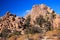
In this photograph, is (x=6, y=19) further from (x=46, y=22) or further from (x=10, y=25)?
(x=46, y=22)

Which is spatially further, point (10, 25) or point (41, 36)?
point (10, 25)

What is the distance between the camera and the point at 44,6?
333ft

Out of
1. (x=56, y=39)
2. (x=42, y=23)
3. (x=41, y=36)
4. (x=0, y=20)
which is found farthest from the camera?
(x=0, y=20)

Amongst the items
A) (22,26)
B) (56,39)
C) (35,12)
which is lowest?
(56,39)

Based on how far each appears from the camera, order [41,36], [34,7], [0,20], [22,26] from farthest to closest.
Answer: [34,7] < [0,20] < [22,26] < [41,36]

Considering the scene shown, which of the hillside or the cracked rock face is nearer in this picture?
the hillside

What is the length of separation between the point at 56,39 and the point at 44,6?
81.4 metres

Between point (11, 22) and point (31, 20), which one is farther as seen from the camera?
point (31, 20)

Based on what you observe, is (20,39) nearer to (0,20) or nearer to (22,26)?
(22,26)

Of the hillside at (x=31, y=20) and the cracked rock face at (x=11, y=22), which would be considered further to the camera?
the cracked rock face at (x=11, y=22)

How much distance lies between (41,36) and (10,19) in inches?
2896

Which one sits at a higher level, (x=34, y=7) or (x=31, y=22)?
(x=34, y=7)

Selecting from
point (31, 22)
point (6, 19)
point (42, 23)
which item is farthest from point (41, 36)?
point (6, 19)

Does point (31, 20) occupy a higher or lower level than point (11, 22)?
higher
